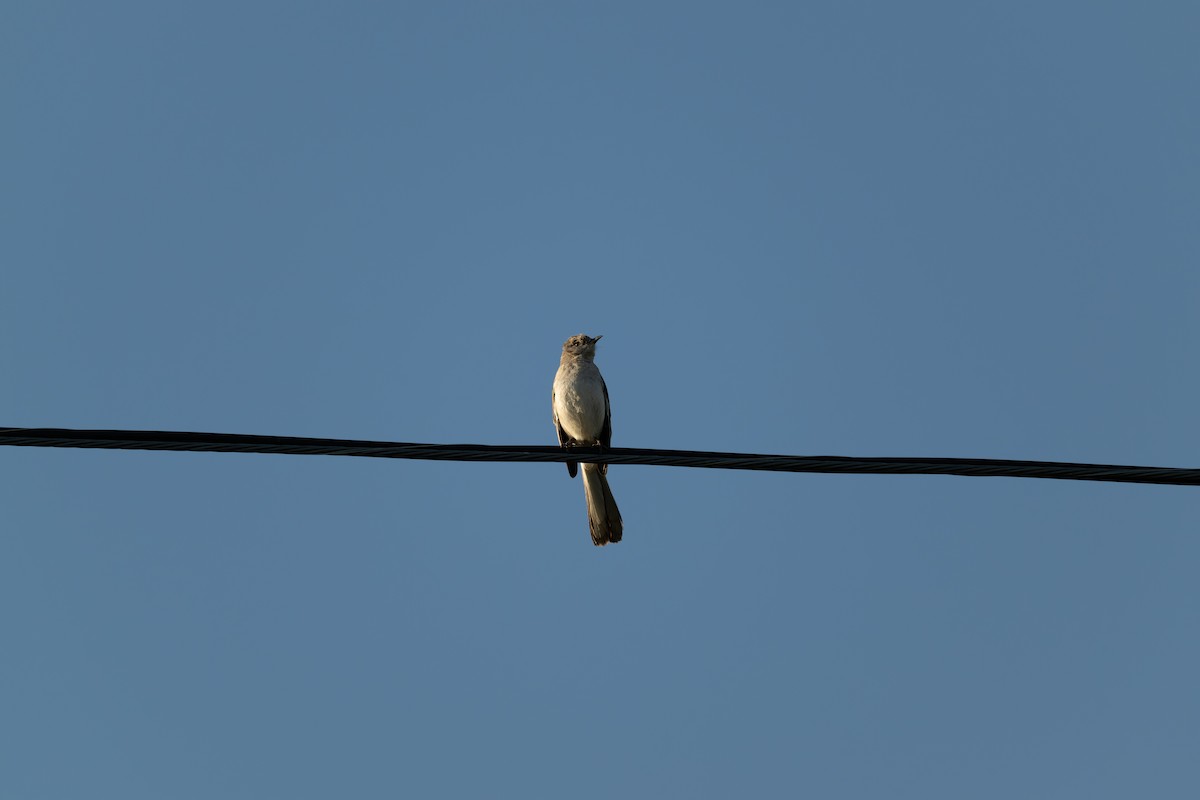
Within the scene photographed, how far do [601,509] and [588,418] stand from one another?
0.99 meters

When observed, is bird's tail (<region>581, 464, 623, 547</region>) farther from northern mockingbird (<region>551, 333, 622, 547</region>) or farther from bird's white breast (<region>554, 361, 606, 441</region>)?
bird's white breast (<region>554, 361, 606, 441</region>)

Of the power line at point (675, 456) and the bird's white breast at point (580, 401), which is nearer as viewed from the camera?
the power line at point (675, 456)

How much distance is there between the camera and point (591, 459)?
607cm

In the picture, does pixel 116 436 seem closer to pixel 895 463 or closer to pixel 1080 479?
pixel 895 463

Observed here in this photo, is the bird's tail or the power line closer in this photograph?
the power line

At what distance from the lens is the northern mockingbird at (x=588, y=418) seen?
38.6ft

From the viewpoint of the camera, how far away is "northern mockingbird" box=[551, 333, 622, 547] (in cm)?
1176

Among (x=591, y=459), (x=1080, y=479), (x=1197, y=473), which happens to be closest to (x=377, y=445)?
(x=591, y=459)

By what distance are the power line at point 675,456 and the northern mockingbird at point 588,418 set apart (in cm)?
610

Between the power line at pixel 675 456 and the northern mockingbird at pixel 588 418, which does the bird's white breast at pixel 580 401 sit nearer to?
the northern mockingbird at pixel 588 418

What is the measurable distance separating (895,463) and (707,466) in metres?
0.82

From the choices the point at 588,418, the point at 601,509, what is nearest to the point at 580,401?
the point at 588,418

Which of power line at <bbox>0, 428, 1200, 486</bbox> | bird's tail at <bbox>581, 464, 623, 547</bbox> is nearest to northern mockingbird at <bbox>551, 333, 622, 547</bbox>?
bird's tail at <bbox>581, 464, 623, 547</bbox>

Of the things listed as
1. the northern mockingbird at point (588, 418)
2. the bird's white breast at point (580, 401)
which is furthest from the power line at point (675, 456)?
the bird's white breast at point (580, 401)
